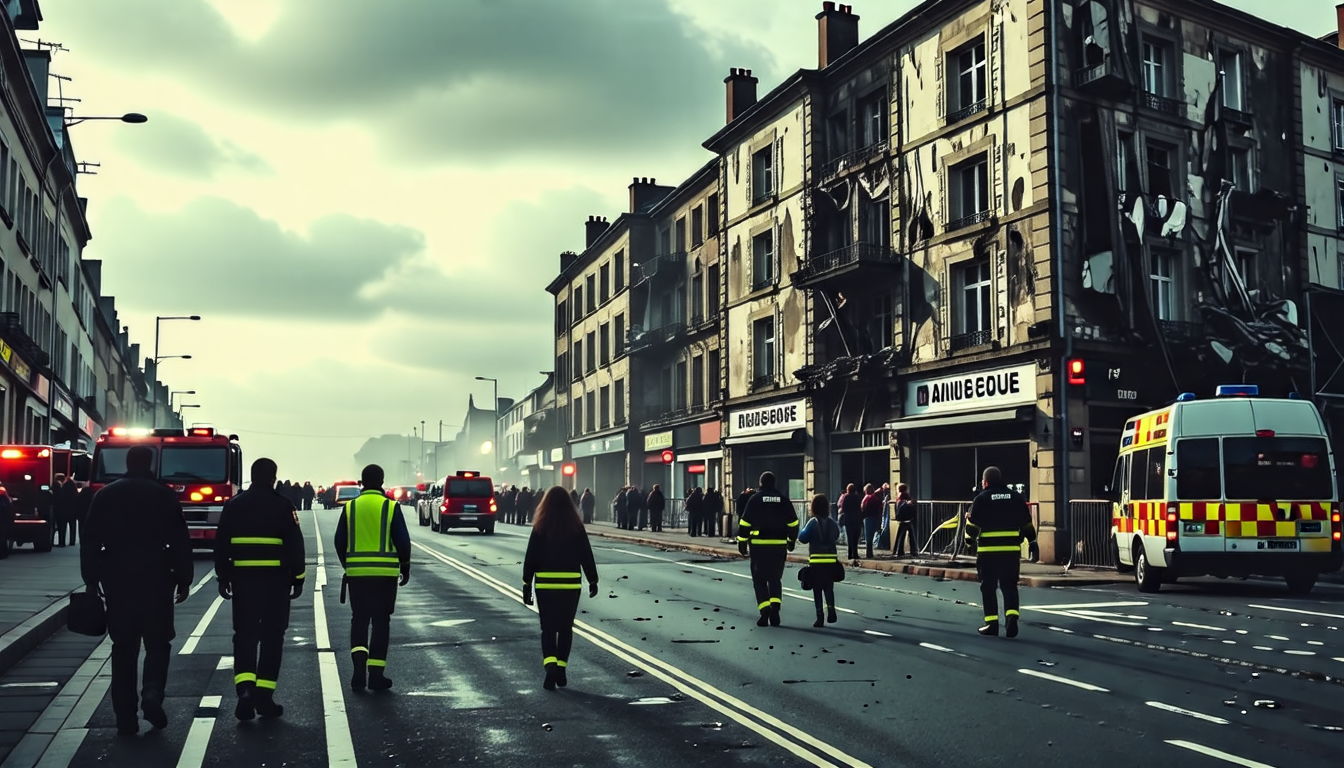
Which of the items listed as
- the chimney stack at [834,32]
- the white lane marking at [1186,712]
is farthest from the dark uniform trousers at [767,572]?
the chimney stack at [834,32]

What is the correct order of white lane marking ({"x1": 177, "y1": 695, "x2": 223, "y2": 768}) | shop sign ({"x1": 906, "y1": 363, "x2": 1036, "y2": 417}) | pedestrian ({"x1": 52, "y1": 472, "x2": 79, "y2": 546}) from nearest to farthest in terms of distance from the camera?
white lane marking ({"x1": 177, "y1": 695, "x2": 223, "y2": 768}) → shop sign ({"x1": 906, "y1": 363, "x2": 1036, "y2": 417}) → pedestrian ({"x1": 52, "y1": 472, "x2": 79, "y2": 546})

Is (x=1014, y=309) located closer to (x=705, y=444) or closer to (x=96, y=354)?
(x=705, y=444)

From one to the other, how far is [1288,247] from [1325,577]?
12.0 metres

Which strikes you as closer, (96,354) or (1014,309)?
(1014,309)

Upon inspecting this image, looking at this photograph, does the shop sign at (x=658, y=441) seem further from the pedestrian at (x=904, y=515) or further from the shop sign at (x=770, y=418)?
the pedestrian at (x=904, y=515)

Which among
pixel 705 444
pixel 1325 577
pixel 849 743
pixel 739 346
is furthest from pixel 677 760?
pixel 705 444

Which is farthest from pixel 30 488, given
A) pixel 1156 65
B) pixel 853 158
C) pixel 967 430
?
pixel 1156 65

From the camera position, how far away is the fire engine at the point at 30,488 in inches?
1031

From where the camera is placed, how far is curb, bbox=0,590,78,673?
10.4 meters

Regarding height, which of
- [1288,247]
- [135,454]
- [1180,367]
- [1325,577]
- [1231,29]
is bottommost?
[1325,577]

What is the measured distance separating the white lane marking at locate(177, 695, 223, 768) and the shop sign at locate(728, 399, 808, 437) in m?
28.8

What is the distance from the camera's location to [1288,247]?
3152 cm

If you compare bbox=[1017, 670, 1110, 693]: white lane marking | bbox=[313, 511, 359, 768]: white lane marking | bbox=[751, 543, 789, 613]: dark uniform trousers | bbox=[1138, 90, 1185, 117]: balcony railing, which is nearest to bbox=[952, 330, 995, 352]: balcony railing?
bbox=[1138, 90, 1185, 117]: balcony railing

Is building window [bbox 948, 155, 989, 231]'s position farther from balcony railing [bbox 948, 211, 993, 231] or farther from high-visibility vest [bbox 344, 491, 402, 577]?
high-visibility vest [bbox 344, 491, 402, 577]
